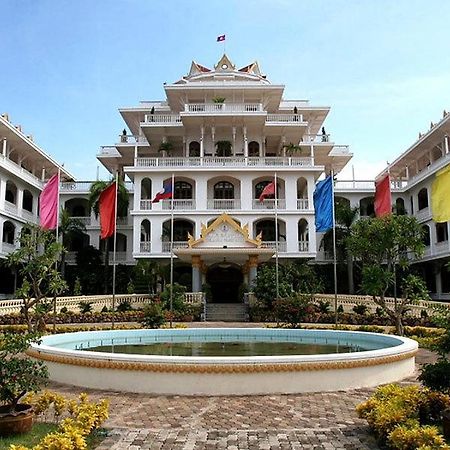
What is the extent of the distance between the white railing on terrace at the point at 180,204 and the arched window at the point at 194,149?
15.6 ft

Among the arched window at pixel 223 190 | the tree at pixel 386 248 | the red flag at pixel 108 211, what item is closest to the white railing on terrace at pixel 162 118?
the arched window at pixel 223 190

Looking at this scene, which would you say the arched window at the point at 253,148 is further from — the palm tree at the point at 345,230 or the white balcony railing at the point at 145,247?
the white balcony railing at the point at 145,247

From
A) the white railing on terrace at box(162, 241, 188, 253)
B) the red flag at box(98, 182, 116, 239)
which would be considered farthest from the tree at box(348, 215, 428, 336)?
the white railing on terrace at box(162, 241, 188, 253)

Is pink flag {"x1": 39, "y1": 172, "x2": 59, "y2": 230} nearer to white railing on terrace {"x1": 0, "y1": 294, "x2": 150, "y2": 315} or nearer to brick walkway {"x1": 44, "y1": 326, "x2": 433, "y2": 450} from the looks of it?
white railing on terrace {"x1": 0, "y1": 294, "x2": 150, "y2": 315}

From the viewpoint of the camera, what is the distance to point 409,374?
34.3 feet

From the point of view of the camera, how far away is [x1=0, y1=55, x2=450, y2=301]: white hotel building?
31.1 m

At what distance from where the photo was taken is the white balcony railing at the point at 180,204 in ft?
105

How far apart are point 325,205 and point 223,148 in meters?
14.3

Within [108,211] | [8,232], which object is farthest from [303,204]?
[8,232]

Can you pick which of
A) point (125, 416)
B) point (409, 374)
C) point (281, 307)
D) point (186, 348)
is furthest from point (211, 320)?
point (125, 416)

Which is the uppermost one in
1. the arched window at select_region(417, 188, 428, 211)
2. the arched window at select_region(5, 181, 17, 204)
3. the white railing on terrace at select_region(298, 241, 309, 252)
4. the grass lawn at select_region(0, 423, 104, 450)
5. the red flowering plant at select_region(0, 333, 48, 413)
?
the arched window at select_region(5, 181, 17, 204)

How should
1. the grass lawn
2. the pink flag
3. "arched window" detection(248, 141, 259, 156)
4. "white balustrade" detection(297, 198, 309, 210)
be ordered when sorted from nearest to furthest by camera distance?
the grass lawn
the pink flag
"white balustrade" detection(297, 198, 309, 210)
"arched window" detection(248, 141, 259, 156)

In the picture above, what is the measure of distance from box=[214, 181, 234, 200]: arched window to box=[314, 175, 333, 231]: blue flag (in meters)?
12.2

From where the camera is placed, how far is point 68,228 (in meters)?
35.5
